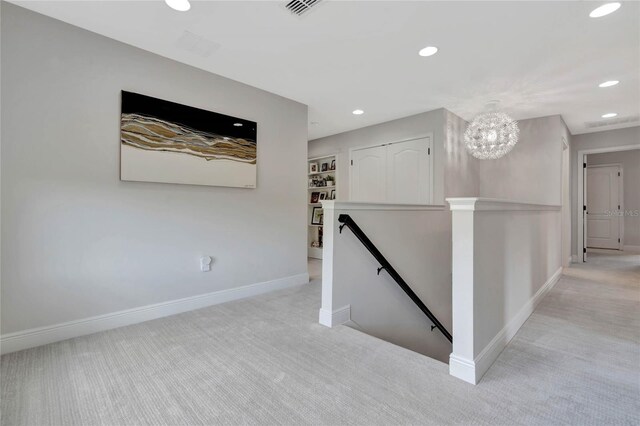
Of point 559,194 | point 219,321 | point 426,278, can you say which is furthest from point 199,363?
point 559,194

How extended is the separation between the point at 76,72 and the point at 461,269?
122 inches

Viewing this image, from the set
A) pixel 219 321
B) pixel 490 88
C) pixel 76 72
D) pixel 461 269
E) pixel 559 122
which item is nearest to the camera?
pixel 461 269

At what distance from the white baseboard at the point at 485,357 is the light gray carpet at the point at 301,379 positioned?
0.15 ft

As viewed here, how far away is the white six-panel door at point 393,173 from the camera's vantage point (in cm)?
430

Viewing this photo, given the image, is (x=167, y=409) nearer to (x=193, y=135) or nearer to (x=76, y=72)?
(x=193, y=135)

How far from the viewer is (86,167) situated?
2.28 meters

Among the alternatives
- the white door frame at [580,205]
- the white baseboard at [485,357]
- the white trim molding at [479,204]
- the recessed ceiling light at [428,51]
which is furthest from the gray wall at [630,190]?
the recessed ceiling light at [428,51]

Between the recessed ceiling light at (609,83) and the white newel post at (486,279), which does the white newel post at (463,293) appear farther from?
the recessed ceiling light at (609,83)

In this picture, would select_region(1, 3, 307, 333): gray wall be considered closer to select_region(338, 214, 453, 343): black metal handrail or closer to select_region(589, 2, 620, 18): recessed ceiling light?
select_region(338, 214, 453, 343): black metal handrail

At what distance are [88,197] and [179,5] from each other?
1.59 metres

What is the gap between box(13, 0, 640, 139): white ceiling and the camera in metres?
2.07

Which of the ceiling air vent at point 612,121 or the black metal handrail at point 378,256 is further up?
the ceiling air vent at point 612,121

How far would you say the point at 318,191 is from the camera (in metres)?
6.14

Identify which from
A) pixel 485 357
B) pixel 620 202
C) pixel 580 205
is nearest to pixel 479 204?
pixel 485 357
